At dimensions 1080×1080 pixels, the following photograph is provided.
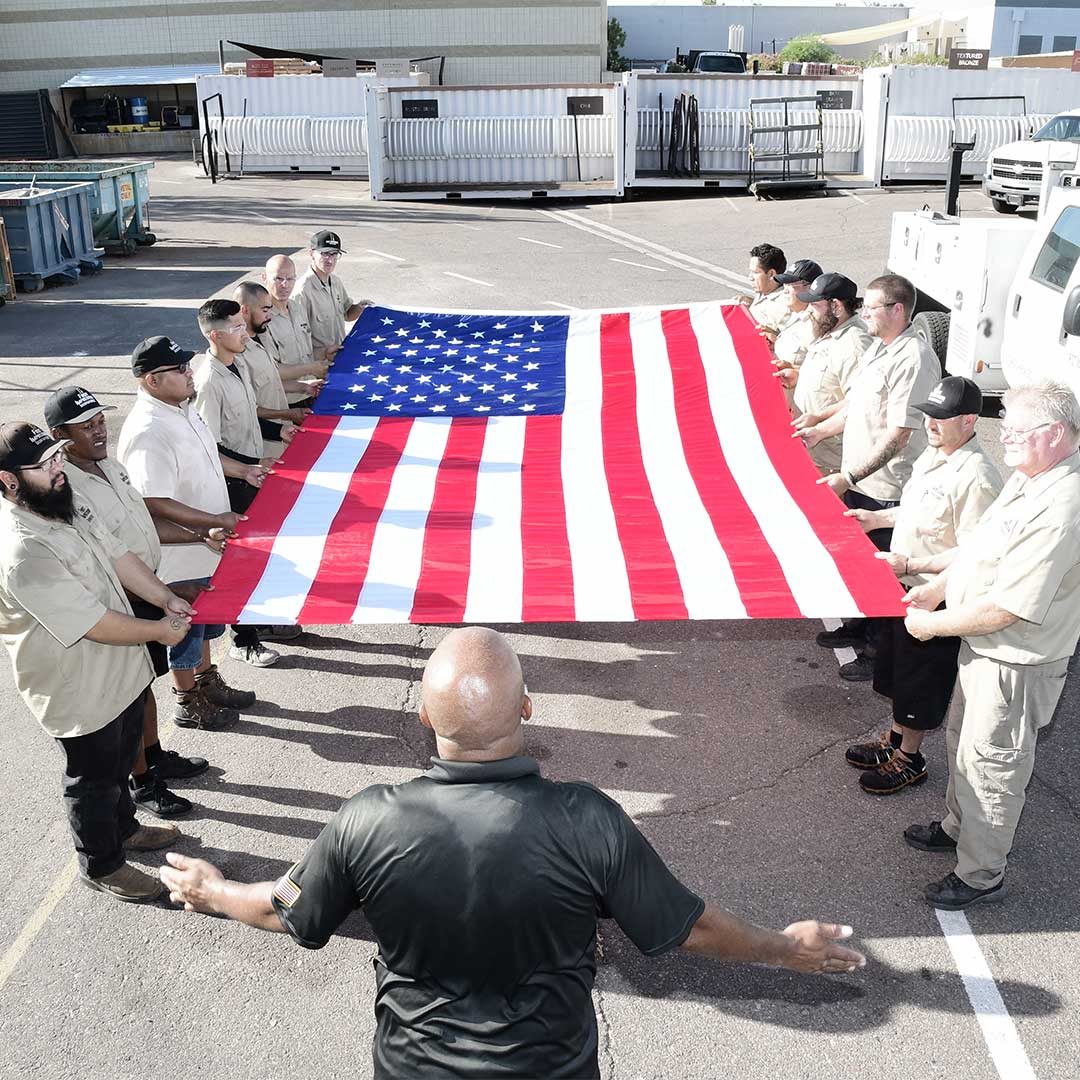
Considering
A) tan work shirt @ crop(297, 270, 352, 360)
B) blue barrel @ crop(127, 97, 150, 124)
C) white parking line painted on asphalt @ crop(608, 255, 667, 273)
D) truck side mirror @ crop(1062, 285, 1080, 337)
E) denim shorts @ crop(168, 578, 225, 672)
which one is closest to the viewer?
denim shorts @ crop(168, 578, 225, 672)

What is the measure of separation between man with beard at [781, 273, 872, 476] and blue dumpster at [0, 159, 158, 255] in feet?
54.7

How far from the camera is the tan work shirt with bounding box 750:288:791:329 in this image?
8.02 metres

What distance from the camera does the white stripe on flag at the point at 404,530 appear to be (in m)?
5.06

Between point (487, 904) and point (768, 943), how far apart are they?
2.79ft

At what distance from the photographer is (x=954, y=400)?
460 centimetres

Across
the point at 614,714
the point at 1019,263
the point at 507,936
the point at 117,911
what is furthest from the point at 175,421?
the point at 1019,263

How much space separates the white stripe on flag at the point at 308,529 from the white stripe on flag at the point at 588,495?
127 centimetres

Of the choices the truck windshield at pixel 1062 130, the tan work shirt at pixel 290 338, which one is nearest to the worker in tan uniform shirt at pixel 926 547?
the tan work shirt at pixel 290 338

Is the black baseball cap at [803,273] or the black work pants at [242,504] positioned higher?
the black baseball cap at [803,273]

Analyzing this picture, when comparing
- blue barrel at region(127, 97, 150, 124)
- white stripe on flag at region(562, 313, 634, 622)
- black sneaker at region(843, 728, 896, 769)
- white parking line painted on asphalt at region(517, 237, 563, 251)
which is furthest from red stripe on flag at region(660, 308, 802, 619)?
blue barrel at region(127, 97, 150, 124)

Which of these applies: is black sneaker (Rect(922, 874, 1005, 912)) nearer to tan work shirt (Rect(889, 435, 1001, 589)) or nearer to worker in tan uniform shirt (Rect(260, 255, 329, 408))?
tan work shirt (Rect(889, 435, 1001, 589))

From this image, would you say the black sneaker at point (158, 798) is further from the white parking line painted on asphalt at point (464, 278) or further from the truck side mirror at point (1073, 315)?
the white parking line painted on asphalt at point (464, 278)

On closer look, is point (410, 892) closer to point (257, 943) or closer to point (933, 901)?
point (257, 943)

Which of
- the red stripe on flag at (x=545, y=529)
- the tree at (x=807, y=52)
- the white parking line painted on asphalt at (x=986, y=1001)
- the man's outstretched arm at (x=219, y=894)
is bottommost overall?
the white parking line painted on asphalt at (x=986, y=1001)
